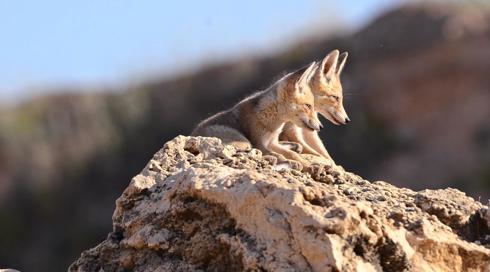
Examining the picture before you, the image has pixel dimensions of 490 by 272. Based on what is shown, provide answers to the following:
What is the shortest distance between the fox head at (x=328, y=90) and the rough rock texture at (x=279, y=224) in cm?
464

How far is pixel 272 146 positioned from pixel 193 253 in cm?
434

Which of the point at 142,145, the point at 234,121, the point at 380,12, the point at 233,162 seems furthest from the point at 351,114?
the point at 233,162

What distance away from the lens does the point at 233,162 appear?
6.80 m

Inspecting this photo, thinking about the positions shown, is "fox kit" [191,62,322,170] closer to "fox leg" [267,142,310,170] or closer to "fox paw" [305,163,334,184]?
"fox leg" [267,142,310,170]

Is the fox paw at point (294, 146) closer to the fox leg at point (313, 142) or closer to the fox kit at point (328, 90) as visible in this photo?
the fox leg at point (313, 142)

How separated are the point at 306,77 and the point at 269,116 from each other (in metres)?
0.61

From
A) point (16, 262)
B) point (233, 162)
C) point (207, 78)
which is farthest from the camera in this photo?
point (207, 78)

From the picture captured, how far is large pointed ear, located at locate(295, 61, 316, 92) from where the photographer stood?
11.2 meters

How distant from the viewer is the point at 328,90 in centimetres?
1151

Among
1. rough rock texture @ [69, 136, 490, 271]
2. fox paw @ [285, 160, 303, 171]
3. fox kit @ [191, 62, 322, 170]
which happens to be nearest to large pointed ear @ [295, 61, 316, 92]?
fox kit @ [191, 62, 322, 170]

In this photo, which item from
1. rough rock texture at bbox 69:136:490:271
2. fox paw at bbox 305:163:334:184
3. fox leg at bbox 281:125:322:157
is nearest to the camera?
rough rock texture at bbox 69:136:490:271

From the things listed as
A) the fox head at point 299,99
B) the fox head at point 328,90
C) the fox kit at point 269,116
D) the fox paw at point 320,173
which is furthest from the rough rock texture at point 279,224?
the fox head at point 328,90

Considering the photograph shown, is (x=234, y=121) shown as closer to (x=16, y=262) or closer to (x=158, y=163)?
(x=158, y=163)

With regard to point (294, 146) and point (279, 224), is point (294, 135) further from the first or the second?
point (279, 224)
